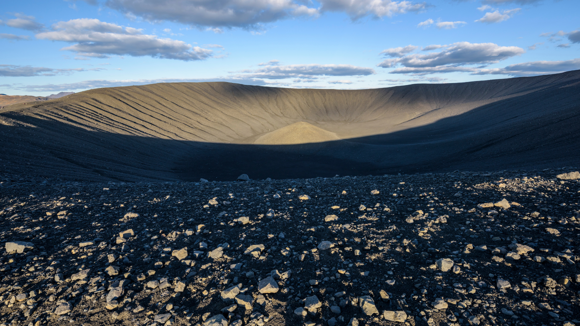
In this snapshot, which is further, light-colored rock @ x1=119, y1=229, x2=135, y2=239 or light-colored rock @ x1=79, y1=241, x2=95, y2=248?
light-colored rock @ x1=119, y1=229, x2=135, y2=239

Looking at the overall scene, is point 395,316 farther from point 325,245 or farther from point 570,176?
point 570,176

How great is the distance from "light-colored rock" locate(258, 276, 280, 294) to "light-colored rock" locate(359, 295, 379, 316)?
2.74 feet

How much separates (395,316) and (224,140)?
39308 mm

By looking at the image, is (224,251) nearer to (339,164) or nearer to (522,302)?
(522,302)

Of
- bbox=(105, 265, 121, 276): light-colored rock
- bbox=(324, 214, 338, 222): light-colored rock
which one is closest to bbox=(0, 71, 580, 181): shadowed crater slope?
bbox=(105, 265, 121, 276): light-colored rock

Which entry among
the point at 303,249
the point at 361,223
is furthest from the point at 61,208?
the point at 361,223

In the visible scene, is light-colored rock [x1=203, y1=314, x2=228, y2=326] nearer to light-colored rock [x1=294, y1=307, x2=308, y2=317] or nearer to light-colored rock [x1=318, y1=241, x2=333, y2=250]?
light-colored rock [x1=294, y1=307, x2=308, y2=317]

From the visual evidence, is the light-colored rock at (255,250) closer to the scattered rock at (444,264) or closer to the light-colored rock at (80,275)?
the light-colored rock at (80,275)

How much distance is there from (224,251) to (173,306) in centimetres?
101

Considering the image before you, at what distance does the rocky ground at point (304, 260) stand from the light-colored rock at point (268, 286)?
0.4 inches

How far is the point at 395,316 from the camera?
2451 mm

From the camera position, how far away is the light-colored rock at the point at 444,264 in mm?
2998

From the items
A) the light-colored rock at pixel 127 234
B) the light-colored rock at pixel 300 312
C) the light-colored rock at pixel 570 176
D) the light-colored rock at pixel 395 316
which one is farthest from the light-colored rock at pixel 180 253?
the light-colored rock at pixel 570 176

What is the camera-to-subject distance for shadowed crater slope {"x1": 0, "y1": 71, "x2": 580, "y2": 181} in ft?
50.3
